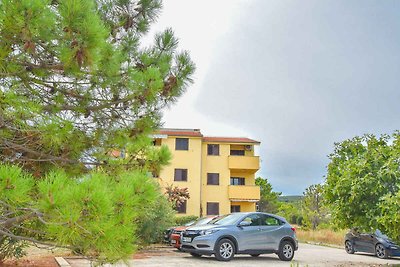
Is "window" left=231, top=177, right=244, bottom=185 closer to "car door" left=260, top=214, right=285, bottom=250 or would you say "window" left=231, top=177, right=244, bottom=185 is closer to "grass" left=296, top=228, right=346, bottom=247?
"grass" left=296, top=228, right=346, bottom=247

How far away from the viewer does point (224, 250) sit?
1381 cm

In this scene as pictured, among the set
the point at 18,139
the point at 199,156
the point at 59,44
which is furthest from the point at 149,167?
the point at 199,156

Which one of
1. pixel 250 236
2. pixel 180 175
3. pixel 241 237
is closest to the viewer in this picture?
pixel 241 237

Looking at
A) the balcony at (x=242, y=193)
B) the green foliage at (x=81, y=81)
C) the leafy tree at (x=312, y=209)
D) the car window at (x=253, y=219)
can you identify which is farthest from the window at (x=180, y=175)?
the green foliage at (x=81, y=81)

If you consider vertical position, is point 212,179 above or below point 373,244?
above

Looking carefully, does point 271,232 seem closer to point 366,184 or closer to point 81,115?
point 366,184

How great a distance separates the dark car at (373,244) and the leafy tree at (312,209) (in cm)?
2166

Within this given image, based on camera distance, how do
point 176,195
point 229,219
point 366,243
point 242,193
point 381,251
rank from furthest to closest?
point 242,193, point 176,195, point 366,243, point 381,251, point 229,219

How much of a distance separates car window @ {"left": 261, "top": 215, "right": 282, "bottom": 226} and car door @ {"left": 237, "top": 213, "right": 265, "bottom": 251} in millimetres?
309

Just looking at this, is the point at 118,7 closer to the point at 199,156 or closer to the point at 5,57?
the point at 5,57

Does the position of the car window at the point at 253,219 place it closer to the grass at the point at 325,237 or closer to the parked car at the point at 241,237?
the parked car at the point at 241,237

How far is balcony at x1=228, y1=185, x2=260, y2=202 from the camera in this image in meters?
34.9

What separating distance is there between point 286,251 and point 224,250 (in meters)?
2.61

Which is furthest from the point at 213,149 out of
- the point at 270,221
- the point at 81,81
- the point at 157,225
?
the point at 81,81
